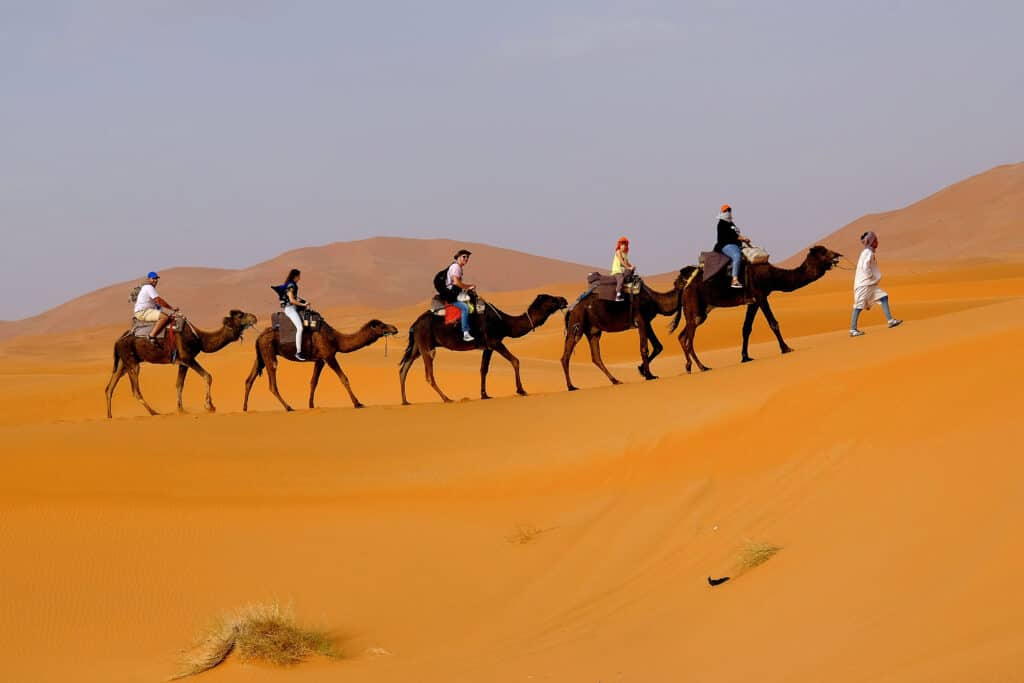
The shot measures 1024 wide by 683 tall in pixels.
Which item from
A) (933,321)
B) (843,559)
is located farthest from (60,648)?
(933,321)

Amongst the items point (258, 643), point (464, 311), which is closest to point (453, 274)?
point (464, 311)

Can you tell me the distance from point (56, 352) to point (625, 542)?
54.3m

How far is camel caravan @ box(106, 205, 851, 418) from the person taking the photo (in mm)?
17984

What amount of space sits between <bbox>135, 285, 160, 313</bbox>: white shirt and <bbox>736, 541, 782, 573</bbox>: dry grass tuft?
44.5ft

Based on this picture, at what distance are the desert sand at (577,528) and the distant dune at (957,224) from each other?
2684 inches

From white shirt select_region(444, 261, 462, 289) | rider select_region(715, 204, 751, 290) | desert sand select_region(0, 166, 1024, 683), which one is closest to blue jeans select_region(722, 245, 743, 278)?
rider select_region(715, 204, 751, 290)

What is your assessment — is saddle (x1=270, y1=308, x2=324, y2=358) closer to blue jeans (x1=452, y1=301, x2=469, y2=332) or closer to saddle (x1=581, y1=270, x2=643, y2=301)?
blue jeans (x1=452, y1=301, x2=469, y2=332)

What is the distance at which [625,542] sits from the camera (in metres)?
11.1

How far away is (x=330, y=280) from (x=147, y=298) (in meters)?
102

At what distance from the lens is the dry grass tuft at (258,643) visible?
9297 millimetres

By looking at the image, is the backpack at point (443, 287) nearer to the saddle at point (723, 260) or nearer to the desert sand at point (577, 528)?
the desert sand at point (577, 528)

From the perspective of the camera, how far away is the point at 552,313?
1900cm

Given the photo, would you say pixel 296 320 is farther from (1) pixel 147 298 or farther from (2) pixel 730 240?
(2) pixel 730 240

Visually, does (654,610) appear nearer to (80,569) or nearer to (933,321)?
(80,569)
